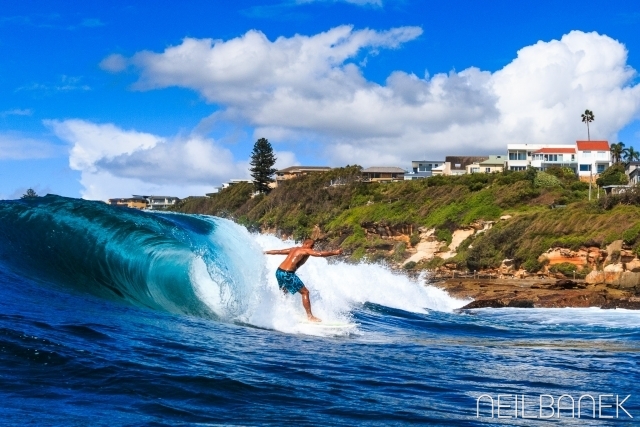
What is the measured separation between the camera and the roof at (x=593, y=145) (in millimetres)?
90188

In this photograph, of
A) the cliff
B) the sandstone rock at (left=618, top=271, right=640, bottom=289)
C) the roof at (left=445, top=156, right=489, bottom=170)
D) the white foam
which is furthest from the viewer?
the roof at (left=445, top=156, right=489, bottom=170)

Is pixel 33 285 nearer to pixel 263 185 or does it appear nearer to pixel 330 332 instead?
pixel 330 332

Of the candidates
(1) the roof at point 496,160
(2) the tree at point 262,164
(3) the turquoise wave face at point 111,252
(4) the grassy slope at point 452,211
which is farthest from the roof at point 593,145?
(3) the turquoise wave face at point 111,252

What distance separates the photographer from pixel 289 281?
1247 centimetres

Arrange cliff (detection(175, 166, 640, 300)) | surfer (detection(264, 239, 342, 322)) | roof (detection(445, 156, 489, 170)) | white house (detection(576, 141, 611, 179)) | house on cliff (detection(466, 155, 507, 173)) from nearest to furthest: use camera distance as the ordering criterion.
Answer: surfer (detection(264, 239, 342, 322)) → cliff (detection(175, 166, 640, 300)) → white house (detection(576, 141, 611, 179)) → house on cliff (detection(466, 155, 507, 173)) → roof (detection(445, 156, 489, 170))

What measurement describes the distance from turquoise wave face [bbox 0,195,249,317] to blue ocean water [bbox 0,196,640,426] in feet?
0.13

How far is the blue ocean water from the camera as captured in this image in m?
6.58

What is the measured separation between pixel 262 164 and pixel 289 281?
89.5 meters

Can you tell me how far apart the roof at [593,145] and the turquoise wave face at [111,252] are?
82.4m

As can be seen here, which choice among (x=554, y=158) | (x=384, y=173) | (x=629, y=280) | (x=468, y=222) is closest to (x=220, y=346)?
(x=629, y=280)

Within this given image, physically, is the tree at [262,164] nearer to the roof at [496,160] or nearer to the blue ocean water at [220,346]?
the roof at [496,160]

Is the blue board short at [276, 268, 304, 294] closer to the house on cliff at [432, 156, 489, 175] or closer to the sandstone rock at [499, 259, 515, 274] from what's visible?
the sandstone rock at [499, 259, 515, 274]

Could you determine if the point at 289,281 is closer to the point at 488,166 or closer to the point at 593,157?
the point at 593,157

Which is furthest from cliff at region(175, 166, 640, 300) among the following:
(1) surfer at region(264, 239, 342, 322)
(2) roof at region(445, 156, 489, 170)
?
(2) roof at region(445, 156, 489, 170)
